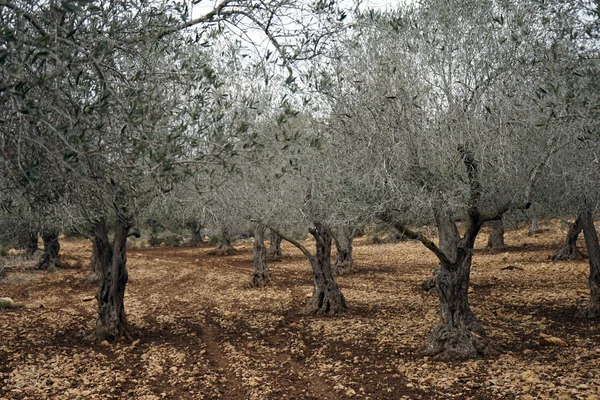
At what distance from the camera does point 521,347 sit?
34.5ft

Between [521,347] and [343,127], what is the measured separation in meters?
5.40

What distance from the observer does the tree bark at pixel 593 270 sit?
492 inches

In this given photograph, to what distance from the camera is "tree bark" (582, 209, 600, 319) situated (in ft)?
41.0

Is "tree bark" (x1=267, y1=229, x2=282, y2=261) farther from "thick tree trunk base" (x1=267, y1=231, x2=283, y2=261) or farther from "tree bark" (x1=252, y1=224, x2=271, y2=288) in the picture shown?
"tree bark" (x1=252, y1=224, x2=271, y2=288)

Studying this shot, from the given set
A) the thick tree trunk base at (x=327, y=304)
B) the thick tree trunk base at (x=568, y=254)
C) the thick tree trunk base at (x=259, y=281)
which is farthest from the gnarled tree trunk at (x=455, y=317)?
the thick tree trunk base at (x=568, y=254)

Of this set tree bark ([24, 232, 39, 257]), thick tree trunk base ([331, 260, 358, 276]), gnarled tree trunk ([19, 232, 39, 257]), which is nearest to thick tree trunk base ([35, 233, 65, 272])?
gnarled tree trunk ([19, 232, 39, 257])

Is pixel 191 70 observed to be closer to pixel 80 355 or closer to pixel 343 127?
pixel 343 127

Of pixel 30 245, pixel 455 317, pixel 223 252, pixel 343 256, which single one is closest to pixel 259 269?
pixel 343 256

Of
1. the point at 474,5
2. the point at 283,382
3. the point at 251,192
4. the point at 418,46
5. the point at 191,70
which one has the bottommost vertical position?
the point at 283,382

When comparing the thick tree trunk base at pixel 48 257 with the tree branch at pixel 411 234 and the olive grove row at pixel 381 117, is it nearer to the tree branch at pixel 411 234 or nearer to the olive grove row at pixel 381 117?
the olive grove row at pixel 381 117

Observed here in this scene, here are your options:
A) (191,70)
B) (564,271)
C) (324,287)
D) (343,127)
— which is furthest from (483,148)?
(564,271)

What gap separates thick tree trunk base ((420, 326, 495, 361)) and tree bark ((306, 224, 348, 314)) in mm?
5343

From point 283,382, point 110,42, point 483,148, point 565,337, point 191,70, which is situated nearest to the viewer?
point 110,42

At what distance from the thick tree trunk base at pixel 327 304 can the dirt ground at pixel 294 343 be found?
14.4 inches
